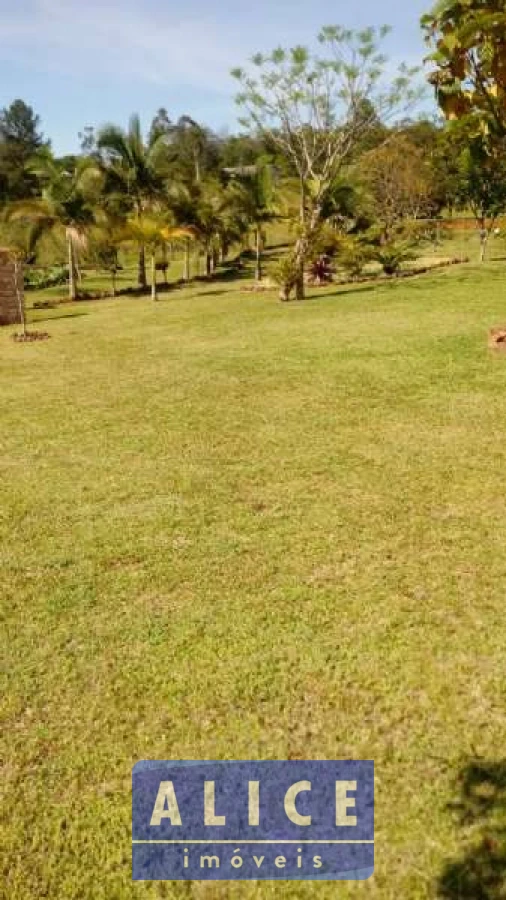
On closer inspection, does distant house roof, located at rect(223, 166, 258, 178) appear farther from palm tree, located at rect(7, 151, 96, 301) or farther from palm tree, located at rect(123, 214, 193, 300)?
palm tree, located at rect(7, 151, 96, 301)

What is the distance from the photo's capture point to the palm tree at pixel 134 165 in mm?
24734

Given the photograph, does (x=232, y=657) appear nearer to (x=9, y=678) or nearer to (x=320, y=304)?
(x=9, y=678)

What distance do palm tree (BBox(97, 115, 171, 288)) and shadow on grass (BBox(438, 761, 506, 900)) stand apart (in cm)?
2364

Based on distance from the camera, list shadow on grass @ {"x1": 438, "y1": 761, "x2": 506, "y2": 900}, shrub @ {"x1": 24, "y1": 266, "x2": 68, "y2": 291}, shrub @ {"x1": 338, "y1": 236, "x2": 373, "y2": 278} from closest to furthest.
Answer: shadow on grass @ {"x1": 438, "y1": 761, "x2": 506, "y2": 900} → shrub @ {"x1": 338, "y1": 236, "x2": 373, "y2": 278} → shrub @ {"x1": 24, "y1": 266, "x2": 68, "y2": 291}

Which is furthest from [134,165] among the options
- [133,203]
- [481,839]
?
[481,839]

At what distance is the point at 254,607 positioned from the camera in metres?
4.60

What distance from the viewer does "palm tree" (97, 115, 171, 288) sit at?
81.1 ft

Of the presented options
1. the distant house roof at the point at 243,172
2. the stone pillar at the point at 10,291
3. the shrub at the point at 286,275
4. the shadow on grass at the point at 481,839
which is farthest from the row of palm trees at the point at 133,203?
the shadow on grass at the point at 481,839

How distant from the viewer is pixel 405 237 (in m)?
27.3

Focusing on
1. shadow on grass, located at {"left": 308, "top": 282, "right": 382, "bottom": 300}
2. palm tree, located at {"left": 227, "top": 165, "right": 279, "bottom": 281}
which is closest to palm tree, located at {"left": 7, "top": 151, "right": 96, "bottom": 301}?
palm tree, located at {"left": 227, "top": 165, "right": 279, "bottom": 281}

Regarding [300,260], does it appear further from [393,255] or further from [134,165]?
[134,165]

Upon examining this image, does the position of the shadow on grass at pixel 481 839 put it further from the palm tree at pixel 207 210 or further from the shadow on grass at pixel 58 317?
the palm tree at pixel 207 210

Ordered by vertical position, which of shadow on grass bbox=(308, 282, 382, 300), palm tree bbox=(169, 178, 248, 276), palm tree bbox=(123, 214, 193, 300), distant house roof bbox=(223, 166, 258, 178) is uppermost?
distant house roof bbox=(223, 166, 258, 178)

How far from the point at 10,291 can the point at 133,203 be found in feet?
32.1
